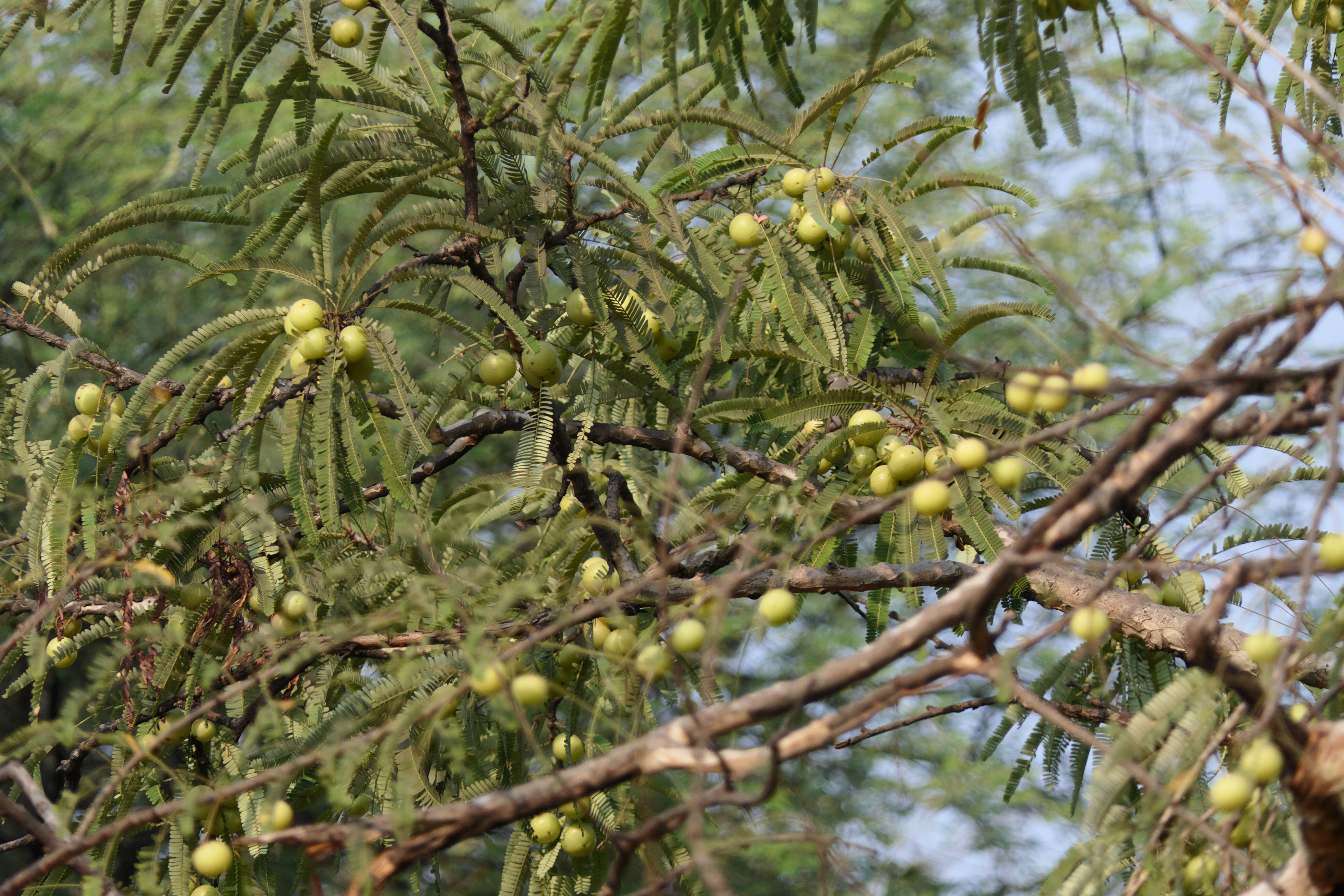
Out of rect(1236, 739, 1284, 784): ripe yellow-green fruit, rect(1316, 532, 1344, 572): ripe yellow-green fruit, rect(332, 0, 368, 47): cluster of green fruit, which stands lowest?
rect(1236, 739, 1284, 784): ripe yellow-green fruit

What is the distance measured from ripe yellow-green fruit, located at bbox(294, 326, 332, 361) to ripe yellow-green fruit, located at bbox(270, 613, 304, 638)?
16.4 inches

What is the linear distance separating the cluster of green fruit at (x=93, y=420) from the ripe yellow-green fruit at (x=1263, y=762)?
1.83 metres

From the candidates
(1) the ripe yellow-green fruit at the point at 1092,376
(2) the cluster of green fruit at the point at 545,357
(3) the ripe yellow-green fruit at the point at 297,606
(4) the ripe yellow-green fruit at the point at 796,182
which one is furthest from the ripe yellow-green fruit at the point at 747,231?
(3) the ripe yellow-green fruit at the point at 297,606

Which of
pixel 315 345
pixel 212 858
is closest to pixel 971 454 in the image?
pixel 315 345

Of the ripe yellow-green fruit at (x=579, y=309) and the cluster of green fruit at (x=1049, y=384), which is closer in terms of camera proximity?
the cluster of green fruit at (x=1049, y=384)

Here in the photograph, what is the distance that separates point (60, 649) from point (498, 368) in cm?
93

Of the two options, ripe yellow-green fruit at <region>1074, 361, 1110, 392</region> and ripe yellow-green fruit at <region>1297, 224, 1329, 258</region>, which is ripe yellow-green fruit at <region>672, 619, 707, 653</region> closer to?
ripe yellow-green fruit at <region>1074, 361, 1110, 392</region>

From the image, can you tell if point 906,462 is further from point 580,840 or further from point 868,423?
point 580,840

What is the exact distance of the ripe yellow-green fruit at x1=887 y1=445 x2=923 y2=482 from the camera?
6.16 feet

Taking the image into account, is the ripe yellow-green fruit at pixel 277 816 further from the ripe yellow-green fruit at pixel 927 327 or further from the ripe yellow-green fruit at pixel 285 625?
the ripe yellow-green fruit at pixel 927 327

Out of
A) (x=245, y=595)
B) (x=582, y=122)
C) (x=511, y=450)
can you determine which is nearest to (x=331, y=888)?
(x=511, y=450)

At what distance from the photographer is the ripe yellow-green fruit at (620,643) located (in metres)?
1.79

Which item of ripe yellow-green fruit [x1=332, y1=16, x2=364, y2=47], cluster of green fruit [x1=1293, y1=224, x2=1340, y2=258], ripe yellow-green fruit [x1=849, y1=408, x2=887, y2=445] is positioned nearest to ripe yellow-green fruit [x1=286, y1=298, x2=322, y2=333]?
ripe yellow-green fruit [x1=332, y1=16, x2=364, y2=47]

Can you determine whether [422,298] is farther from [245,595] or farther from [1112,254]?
[1112,254]
